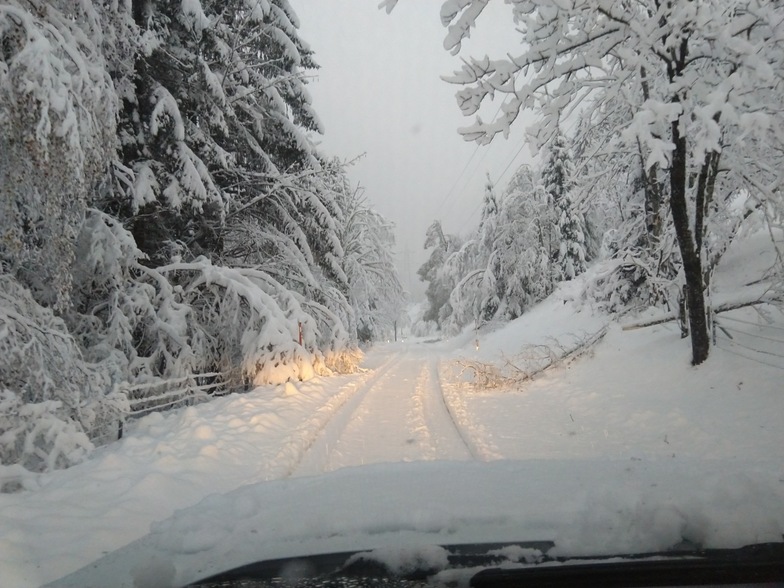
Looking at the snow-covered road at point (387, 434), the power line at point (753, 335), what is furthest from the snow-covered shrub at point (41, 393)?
the power line at point (753, 335)

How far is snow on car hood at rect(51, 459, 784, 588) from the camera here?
2.34m

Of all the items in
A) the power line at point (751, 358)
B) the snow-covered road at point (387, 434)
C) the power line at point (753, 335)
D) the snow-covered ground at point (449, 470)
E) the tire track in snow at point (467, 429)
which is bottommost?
the tire track in snow at point (467, 429)

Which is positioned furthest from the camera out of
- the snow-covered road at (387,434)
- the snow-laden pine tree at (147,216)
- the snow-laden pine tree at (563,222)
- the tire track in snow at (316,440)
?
the snow-laden pine tree at (563,222)

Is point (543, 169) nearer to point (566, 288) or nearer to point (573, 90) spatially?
point (566, 288)

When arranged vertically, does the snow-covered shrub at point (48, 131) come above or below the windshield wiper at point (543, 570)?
above

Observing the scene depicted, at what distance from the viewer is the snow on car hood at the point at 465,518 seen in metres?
2.34

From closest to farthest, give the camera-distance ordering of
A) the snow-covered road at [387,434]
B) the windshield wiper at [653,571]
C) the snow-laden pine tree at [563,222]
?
1. the windshield wiper at [653,571]
2. the snow-covered road at [387,434]
3. the snow-laden pine tree at [563,222]

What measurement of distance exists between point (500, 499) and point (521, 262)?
2786 cm

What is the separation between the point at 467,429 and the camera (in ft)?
27.8

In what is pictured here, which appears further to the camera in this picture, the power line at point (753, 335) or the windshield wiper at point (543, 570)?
the power line at point (753, 335)

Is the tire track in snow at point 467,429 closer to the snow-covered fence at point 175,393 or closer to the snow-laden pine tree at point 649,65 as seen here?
the snow-laden pine tree at point 649,65

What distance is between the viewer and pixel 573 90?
577 centimetres

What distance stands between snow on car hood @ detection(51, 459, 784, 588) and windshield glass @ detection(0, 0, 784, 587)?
0.8 inches

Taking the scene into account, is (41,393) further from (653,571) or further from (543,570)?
(653,571)
